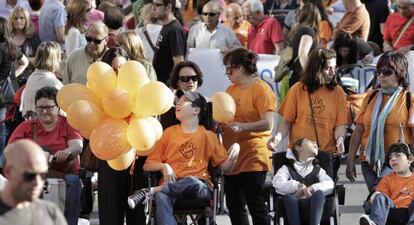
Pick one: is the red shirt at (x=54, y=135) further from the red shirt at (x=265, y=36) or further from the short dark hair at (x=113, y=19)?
the red shirt at (x=265, y=36)

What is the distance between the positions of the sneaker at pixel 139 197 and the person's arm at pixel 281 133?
1.10 metres

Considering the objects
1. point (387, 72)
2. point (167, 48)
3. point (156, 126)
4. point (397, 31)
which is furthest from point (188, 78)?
point (397, 31)

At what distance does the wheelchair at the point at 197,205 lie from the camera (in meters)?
11.9

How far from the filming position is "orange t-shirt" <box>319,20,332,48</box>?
18094 millimetres

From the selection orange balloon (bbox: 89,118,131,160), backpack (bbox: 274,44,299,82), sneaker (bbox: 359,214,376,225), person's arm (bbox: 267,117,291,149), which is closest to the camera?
orange balloon (bbox: 89,118,131,160)

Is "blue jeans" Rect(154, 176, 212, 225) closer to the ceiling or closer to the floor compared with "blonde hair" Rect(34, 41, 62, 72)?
closer to the floor

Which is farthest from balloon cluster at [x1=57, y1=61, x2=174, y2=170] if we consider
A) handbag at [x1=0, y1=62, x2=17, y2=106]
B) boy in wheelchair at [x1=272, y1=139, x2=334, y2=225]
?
handbag at [x1=0, y1=62, x2=17, y2=106]

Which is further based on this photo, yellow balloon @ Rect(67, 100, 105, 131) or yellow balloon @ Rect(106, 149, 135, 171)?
yellow balloon @ Rect(106, 149, 135, 171)

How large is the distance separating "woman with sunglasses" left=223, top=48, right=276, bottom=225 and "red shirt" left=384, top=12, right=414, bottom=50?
551 cm

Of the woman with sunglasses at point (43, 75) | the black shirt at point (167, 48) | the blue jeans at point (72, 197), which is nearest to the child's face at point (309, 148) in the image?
the blue jeans at point (72, 197)

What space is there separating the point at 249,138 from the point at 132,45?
1626mm

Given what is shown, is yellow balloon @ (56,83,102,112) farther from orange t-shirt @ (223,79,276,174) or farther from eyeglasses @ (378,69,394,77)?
eyeglasses @ (378,69,394,77)

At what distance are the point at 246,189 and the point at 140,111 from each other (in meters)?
1.55

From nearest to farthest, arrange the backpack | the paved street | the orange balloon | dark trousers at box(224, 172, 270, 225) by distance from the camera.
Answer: the orange balloon
dark trousers at box(224, 172, 270, 225)
the paved street
the backpack
